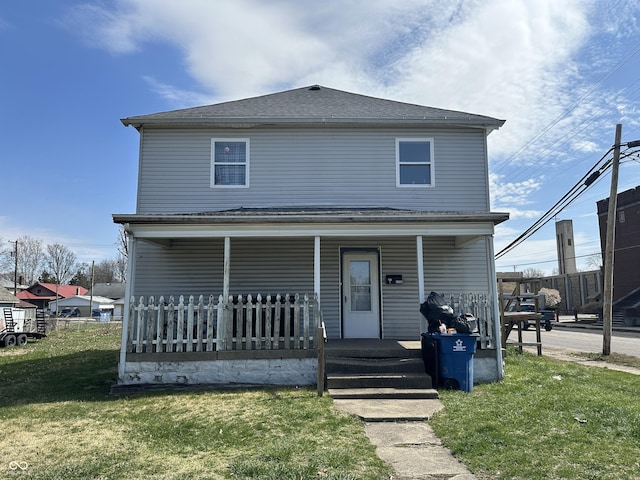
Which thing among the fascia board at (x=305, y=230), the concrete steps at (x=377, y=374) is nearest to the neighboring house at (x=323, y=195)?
the fascia board at (x=305, y=230)

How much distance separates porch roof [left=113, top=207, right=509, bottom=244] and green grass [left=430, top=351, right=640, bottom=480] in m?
3.05

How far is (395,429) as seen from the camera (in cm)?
555

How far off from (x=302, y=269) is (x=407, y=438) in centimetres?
614

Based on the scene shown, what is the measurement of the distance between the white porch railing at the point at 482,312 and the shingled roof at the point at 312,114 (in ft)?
16.0

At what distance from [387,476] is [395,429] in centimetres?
148

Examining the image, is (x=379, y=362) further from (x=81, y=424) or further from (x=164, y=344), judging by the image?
(x=81, y=424)

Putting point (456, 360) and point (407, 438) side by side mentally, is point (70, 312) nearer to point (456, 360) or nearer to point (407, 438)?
point (456, 360)

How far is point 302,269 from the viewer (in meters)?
11.0

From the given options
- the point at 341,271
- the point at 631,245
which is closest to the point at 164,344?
the point at 341,271

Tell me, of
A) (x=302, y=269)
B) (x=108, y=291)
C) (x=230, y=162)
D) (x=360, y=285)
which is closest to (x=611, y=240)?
(x=360, y=285)

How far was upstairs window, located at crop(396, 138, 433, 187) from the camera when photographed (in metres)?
11.4

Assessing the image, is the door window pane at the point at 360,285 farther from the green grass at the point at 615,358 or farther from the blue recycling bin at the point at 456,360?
the green grass at the point at 615,358

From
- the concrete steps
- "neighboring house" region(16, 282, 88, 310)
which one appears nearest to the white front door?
the concrete steps

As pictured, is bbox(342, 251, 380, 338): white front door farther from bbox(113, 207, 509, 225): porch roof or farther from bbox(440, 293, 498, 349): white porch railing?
bbox(440, 293, 498, 349): white porch railing
